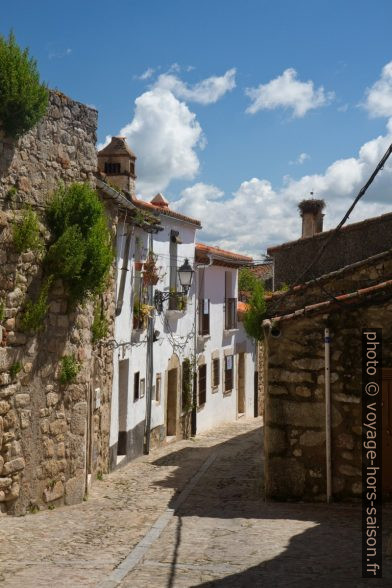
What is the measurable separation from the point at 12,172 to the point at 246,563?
5282 millimetres

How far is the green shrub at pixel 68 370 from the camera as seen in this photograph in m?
9.69

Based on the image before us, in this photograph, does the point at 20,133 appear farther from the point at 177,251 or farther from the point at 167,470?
the point at 177,251

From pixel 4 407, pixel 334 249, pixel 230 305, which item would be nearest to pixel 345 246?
pixel 334 249

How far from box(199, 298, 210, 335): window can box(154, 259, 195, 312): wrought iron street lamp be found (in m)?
2.97

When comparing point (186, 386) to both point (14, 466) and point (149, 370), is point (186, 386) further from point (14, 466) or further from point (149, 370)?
point (14, 466)

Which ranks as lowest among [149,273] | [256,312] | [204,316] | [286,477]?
[286,477]

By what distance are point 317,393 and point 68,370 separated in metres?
3.50

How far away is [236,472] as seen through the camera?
1298 cm

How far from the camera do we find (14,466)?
8.86 metres

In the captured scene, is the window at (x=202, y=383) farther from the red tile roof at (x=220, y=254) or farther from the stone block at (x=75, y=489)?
the stone block at (x=75, y=489)

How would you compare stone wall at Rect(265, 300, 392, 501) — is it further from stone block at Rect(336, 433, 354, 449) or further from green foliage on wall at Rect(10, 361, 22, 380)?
green foliage on wall at Rect(10, 361, 22, 380)

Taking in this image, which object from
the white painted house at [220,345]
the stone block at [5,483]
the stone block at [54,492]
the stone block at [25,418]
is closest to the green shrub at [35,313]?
the stone block at [25,418]

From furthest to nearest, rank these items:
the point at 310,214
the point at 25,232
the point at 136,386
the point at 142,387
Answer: the point at 310,214, the point at 142,387, the point at 136,386, the point at 25,232

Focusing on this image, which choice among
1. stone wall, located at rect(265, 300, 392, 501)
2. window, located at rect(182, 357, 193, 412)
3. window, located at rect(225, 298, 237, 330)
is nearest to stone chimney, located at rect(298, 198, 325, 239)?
window, located at rect(225, 298, 237, 330)
